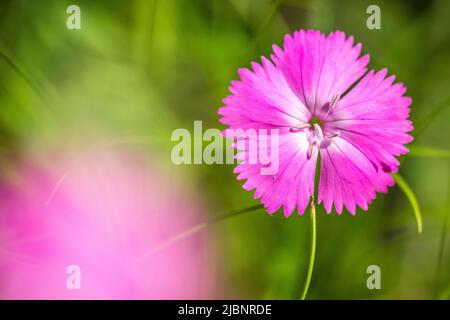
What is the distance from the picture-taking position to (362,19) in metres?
0.49

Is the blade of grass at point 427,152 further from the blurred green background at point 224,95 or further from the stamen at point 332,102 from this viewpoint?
the stamen at point 332,102

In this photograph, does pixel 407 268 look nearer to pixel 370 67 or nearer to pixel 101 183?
pixel 370 67

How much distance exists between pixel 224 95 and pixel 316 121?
3.7 inches

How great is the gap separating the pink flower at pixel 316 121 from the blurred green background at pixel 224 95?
33 millimetres

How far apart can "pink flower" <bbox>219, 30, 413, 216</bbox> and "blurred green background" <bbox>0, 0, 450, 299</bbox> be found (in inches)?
1.3

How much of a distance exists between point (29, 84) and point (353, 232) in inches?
13.8

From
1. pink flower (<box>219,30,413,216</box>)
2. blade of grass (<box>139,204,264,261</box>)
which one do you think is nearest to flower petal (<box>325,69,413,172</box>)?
pink flower (<box>219,30,413,216</box>)

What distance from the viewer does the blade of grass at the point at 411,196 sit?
49 cm

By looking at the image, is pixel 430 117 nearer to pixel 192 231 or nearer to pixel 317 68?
pixel 317 68

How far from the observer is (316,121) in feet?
1.49

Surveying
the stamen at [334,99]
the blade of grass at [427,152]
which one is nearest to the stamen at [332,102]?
the stamen at [334,99]

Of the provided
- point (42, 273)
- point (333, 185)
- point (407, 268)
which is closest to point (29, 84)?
point (42, 273)

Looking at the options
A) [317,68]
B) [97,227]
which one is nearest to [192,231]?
[97,227]

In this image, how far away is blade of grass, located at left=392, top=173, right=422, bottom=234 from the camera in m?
0.49
